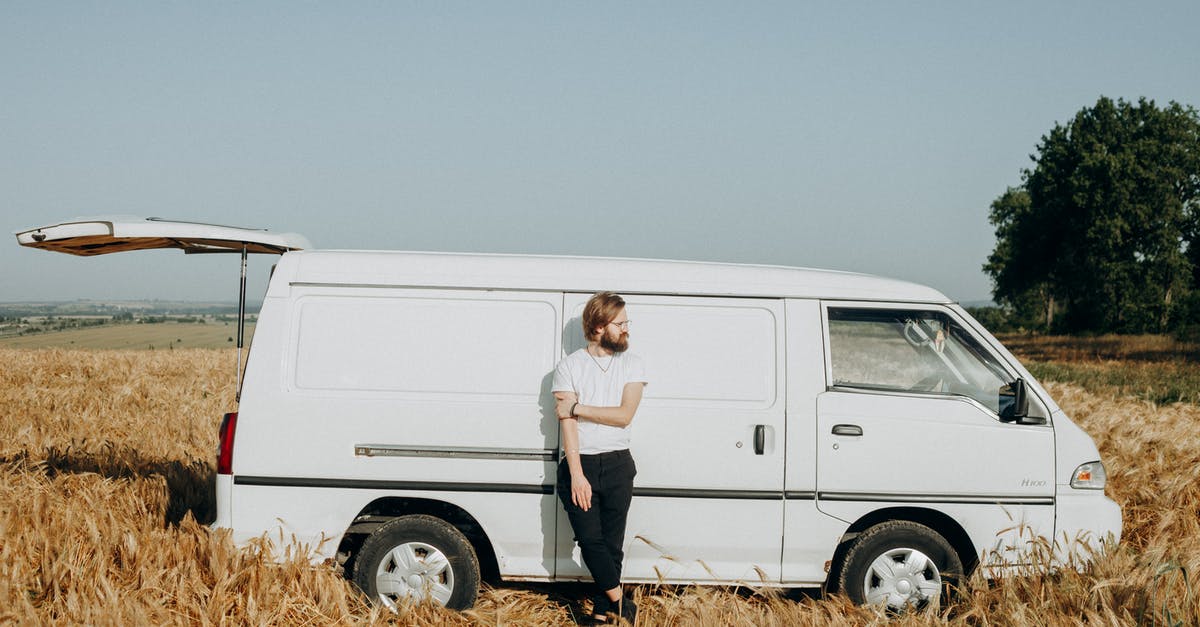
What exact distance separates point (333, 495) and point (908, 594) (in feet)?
11.1

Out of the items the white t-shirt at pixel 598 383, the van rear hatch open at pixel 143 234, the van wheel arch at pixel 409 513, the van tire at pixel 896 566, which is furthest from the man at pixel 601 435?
the van rear hatch open at pixel 143 234

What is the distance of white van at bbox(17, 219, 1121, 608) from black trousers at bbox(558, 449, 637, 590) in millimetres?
224

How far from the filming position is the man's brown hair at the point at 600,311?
15.1 ft

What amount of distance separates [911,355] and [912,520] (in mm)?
1021

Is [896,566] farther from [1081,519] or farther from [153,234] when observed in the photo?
[153,234]

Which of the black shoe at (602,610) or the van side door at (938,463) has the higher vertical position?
the van side door at (938,463)

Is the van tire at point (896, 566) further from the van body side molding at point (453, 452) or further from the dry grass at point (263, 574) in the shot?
the van body side molding at point (453, 452)

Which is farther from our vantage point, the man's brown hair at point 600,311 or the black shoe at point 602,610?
the black shoe at point 602,610

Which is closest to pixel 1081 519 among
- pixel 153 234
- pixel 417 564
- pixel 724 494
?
pixel 724 494

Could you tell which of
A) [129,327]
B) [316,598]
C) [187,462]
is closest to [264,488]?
[316,598]

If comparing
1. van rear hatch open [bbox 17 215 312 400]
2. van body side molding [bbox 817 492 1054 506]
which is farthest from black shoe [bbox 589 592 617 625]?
van rear hatch open [bbox 17 215 312 400]

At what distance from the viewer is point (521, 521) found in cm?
493

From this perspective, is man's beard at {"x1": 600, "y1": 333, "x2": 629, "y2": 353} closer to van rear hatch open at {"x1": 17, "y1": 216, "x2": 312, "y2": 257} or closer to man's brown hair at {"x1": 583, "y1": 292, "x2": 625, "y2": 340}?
man's brown hair at {"x1": 583, "y1": 292, "x2": 625, "y2": 340}

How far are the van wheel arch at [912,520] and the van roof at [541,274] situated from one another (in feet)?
4.33
